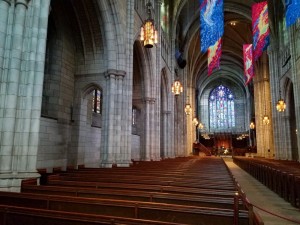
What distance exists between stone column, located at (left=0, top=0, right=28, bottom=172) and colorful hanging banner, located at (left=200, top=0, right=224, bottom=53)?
41.5ft

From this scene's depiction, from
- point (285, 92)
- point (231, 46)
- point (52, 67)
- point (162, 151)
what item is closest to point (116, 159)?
point (52, 67)

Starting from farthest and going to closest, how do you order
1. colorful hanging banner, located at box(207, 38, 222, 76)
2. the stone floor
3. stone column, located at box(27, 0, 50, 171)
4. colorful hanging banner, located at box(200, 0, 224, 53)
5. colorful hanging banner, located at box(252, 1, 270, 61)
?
colorful hanging banner, located at box(207, 38, 222, 76), colorful hanging banner, located at box(252, 1, 270, 61), colorful hanging banner, located at box(200, 0, 224, 53), stone column, located at box(27, 0, 50, 171), the stone floor

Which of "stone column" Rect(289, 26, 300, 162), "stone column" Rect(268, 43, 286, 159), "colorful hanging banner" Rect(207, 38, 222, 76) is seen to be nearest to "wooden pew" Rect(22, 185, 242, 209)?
"colorful hanging banner" Rect(207, 38, 222, 76)

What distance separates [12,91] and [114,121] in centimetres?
603

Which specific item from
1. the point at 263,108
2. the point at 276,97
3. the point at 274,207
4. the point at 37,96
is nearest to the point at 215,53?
the point at 276,97

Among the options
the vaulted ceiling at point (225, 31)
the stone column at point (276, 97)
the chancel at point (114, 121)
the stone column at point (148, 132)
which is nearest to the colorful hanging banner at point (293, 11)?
the chancel at point (114, 121)

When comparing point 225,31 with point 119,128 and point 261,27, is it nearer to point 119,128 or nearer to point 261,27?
point 261,27

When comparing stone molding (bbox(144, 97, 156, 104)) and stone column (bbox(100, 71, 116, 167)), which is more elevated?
stone molding (bbox(144, 97, 156, 104))

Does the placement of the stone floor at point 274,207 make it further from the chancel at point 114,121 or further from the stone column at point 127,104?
the stone column at point 127,104

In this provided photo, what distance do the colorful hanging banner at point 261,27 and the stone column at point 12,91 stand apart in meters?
14.9

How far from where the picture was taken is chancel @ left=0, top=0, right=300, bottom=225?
11.8 ft

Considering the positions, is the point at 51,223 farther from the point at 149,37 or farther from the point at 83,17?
the point at 83,17

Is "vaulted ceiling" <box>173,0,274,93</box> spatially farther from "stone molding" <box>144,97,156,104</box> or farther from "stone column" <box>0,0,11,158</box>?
"stone column" <box>0,0,11,158</box>

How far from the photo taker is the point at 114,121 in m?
11.5
